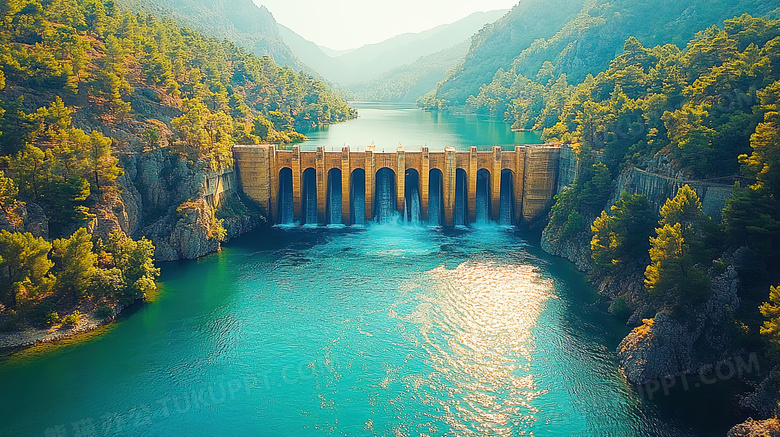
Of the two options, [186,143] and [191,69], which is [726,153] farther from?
[191,69]

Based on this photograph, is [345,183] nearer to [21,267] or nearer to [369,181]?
[369,181]

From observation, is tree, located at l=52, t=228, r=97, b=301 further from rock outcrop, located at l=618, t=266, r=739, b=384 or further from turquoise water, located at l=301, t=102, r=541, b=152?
turquoise water, located at l=301, t=102, r=541, b=152

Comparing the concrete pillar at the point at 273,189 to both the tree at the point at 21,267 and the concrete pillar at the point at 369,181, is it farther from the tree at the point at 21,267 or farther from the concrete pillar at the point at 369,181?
the tree at the point at 21,267

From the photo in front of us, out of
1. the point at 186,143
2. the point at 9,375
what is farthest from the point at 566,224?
the point at 9,375

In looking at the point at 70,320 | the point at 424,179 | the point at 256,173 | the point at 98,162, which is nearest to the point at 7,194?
the point at 98,162

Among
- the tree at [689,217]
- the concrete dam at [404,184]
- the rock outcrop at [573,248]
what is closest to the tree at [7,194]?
the concrete dam at [404,184]

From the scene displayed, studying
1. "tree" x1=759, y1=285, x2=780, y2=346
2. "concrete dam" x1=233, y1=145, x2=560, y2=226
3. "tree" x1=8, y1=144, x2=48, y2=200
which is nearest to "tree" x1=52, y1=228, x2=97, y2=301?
"tree" x1=8, y1=144, x2=48, y2=200
